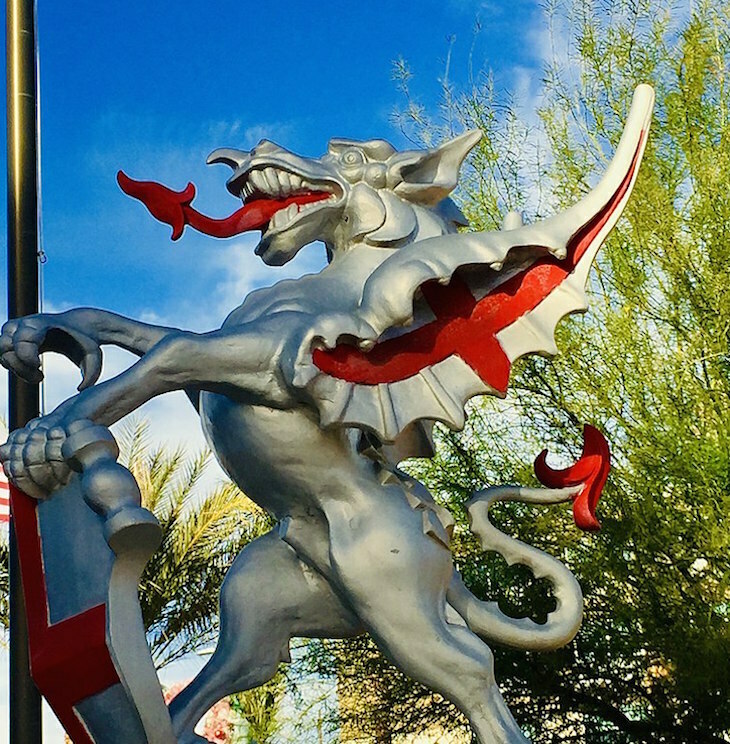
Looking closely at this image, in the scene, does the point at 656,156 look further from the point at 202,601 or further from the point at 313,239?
the point at 313,239

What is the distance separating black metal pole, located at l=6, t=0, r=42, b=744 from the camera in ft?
11.0

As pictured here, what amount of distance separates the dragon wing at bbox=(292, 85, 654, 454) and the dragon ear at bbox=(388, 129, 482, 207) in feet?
1.04

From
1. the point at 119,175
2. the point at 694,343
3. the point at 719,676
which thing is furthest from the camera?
the point at 694,343

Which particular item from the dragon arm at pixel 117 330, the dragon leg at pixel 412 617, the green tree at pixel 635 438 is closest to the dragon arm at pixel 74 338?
the dragon arm at pixel 117 330

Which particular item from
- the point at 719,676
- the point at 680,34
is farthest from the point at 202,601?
the point at 680,34

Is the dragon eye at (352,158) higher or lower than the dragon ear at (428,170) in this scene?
higher

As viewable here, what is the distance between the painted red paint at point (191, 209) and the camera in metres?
3.13

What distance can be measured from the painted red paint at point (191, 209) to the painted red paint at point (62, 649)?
0.86 m

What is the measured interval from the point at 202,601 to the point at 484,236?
493 cm

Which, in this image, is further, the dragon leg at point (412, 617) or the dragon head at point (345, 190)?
the dragon head at point (345, 190)

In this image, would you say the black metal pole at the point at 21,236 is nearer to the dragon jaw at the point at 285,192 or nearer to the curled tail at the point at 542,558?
the dragon jaw at the point at 285,192

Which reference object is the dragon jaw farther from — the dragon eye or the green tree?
the green tree

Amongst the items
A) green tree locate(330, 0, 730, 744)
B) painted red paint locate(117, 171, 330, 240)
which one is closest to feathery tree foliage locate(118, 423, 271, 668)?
green tree locate(330, 0, 730, 744)

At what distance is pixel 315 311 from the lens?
2928mm
